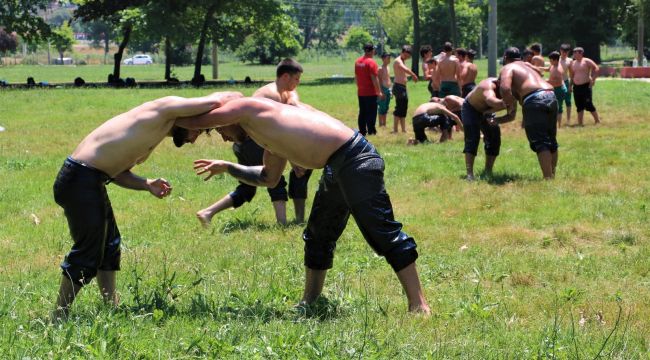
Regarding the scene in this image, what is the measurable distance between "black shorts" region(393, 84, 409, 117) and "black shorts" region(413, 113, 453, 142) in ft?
7.43

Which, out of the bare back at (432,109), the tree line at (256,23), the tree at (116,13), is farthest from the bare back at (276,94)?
the tree at (116,13)

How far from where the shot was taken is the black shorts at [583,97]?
20656 millimetres

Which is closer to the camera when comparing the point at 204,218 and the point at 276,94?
the point at 276,94

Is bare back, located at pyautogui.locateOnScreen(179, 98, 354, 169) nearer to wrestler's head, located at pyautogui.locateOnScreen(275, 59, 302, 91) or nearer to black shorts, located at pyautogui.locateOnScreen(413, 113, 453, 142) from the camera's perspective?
wrestler's head, located at pyautogui.locateOnScreen(275, 59, 302, 91)

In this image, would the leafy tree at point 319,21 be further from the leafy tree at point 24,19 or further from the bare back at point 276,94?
the bare back at point 276,94

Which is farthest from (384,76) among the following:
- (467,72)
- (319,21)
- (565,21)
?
(319,21)

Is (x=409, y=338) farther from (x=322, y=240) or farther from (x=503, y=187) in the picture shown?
(x=503, y=187)

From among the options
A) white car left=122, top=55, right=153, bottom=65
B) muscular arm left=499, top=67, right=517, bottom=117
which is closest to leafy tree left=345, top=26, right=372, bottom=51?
white car left=122, top=55, right=153, bottom=65

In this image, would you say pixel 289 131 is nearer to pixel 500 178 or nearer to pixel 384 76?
pixel 500 178

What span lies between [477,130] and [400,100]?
6737 mm

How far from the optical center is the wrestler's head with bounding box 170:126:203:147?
5.81 m

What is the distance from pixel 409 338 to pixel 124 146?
2.14 metres

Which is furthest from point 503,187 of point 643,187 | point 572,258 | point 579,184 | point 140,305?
point 140,305

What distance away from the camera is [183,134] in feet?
19.2
